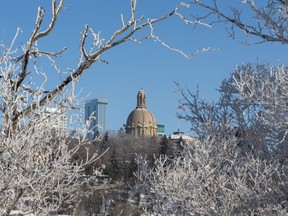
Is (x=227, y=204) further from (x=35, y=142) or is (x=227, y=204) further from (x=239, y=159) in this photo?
(x=35, y=142)

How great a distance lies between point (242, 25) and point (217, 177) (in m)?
1.73

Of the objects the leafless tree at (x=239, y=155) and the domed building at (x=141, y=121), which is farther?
the domed building at (x=141, y=121)

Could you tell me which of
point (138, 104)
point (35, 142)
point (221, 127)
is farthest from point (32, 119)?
point (138, 104)

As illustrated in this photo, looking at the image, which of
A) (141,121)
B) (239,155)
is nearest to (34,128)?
(239,155)

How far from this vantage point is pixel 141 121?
4461 inches

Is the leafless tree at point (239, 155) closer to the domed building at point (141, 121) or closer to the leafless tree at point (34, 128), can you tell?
the leafless tree at point (34, 128)

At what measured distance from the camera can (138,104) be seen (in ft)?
389

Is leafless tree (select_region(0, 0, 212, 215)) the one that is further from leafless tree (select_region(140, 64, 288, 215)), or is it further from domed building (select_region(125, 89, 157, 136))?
domed building (select_region(125, 89, 157, 136))

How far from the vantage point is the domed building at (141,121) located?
364 feet

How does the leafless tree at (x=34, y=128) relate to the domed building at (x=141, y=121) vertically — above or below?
below

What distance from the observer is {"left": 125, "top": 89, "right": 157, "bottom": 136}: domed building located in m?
111

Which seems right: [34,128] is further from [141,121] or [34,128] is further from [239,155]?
[141,121]

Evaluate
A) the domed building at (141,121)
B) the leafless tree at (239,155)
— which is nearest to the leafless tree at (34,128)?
the leafless tree at (239,155)

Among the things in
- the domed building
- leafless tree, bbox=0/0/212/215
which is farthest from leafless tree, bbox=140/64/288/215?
the domed building
